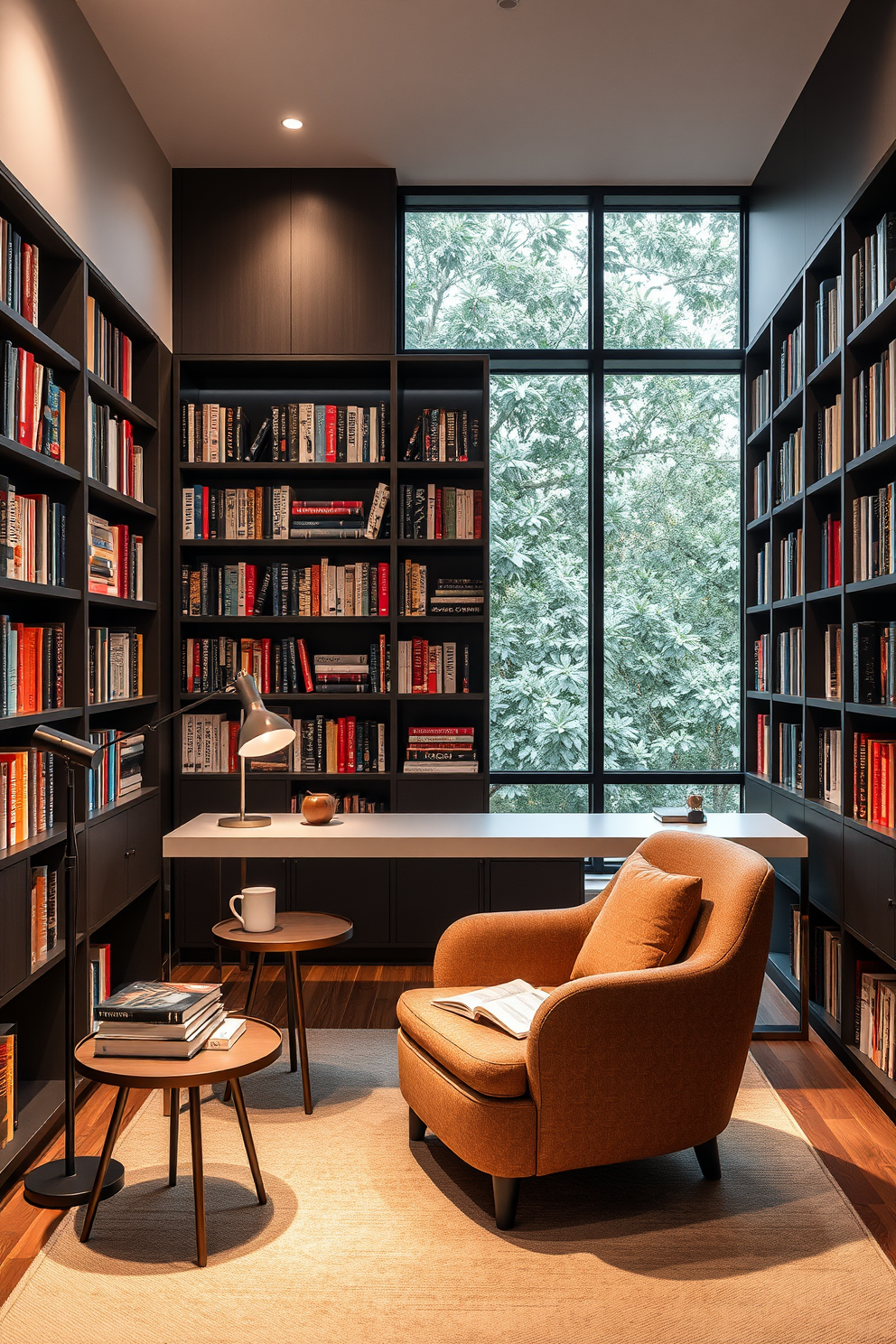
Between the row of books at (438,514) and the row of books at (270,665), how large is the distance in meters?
0.50

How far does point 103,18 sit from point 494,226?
202cm

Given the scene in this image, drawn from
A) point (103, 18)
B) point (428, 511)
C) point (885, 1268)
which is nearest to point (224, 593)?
point (428, 511)

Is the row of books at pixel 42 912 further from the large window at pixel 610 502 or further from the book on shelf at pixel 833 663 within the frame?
the book on shelf at pixel 833 663

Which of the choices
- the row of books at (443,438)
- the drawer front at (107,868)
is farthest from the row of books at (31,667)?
the row of books at (443,438)

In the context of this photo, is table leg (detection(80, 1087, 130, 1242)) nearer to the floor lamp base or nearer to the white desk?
the floor lamp base

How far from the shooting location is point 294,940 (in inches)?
114

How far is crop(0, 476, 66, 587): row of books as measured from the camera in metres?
2.81

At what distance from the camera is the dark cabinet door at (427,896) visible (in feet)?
14.9

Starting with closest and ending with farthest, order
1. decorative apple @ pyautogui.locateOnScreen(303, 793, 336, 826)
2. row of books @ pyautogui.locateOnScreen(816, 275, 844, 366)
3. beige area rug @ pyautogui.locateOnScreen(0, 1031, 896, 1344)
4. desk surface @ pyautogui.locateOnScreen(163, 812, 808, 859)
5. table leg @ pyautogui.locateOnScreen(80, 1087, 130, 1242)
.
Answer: beige area rug @ pyautogui.locateOnScreen(0, 1031, 896, 1344) < table leg @ pyautogui.locateOnScreen(80, 1087, 130, 1242) < desk surface @ pyautogui.locateOnScreen(163, 812, 808, 859) < row of books @ pyautogui.locateOnScreen(816, 275, 844, 366) < decorative apple @ pyautogui.locateOnScreen(303, 793, 336, 826)

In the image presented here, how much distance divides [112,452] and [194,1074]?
243cm

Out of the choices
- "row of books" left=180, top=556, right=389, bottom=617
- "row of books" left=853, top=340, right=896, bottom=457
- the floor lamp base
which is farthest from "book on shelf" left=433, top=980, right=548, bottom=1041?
"row of books" left=180, top=556, right=389, bottom=617

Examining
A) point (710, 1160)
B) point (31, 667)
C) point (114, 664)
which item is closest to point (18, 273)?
point (31, 667)

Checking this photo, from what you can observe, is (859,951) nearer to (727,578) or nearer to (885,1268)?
(885,1268)

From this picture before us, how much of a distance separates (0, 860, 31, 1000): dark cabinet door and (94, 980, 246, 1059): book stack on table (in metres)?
0.50
